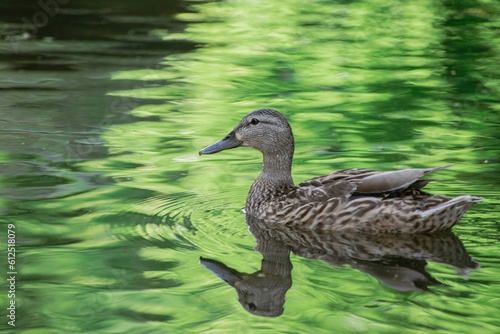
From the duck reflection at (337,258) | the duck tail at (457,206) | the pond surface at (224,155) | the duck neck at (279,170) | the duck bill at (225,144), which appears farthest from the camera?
the duck bill at (225,144)

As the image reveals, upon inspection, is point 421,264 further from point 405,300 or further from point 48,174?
point 48,174

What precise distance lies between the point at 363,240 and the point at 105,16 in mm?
10854

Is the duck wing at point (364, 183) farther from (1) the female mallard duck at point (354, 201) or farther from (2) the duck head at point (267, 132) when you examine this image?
(2) the duck head at point (267, 132)

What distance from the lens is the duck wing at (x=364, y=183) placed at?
835cm

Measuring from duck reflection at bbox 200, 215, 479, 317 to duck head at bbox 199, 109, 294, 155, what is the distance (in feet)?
2.60

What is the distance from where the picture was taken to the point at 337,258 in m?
7.84

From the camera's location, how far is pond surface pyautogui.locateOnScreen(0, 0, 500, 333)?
692cm

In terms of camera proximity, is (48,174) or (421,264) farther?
(48,174)

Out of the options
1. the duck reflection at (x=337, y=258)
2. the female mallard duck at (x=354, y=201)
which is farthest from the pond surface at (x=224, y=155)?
the female mallard duck at (x=354, y=201)

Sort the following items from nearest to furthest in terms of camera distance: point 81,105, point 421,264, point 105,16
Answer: point 421,264
point 81,105
point 105,16

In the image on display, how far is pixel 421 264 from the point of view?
7598mm

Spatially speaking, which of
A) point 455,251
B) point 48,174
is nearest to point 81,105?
point 48,174

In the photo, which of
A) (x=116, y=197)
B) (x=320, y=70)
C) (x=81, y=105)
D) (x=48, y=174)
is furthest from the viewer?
(x=320, y=70)

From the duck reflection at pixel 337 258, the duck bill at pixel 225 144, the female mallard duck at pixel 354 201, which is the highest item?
the duck bill at pixel 225 144
